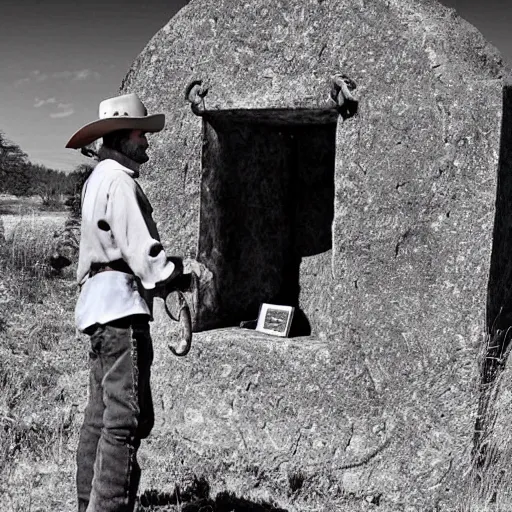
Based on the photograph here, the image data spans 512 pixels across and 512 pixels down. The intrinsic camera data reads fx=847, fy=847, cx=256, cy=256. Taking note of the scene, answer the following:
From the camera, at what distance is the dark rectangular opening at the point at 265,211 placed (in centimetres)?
477

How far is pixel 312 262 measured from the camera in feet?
17.5

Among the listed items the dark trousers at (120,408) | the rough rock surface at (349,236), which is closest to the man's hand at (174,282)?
the dark trousers at (120,408)

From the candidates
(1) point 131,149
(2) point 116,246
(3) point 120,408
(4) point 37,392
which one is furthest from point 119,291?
(4) point 37,392

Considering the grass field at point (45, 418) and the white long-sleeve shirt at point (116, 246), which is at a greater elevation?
the white long-sleeve shirt at point (116, 246)

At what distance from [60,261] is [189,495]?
23.8ft

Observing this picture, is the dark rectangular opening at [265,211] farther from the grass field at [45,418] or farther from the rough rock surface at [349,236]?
the grass field at [45,418]

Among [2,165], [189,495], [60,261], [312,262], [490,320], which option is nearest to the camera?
[490,320]

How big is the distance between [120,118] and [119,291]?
0.67m

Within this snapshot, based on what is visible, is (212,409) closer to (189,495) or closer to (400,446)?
(189,495)

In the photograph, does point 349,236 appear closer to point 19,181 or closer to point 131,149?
point 131,149

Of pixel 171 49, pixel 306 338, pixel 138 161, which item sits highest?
pixel 171 49

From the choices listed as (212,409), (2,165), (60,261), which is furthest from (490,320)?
(2,165)

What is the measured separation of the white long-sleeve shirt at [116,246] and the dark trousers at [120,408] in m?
0.07

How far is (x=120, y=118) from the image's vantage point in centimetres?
327
